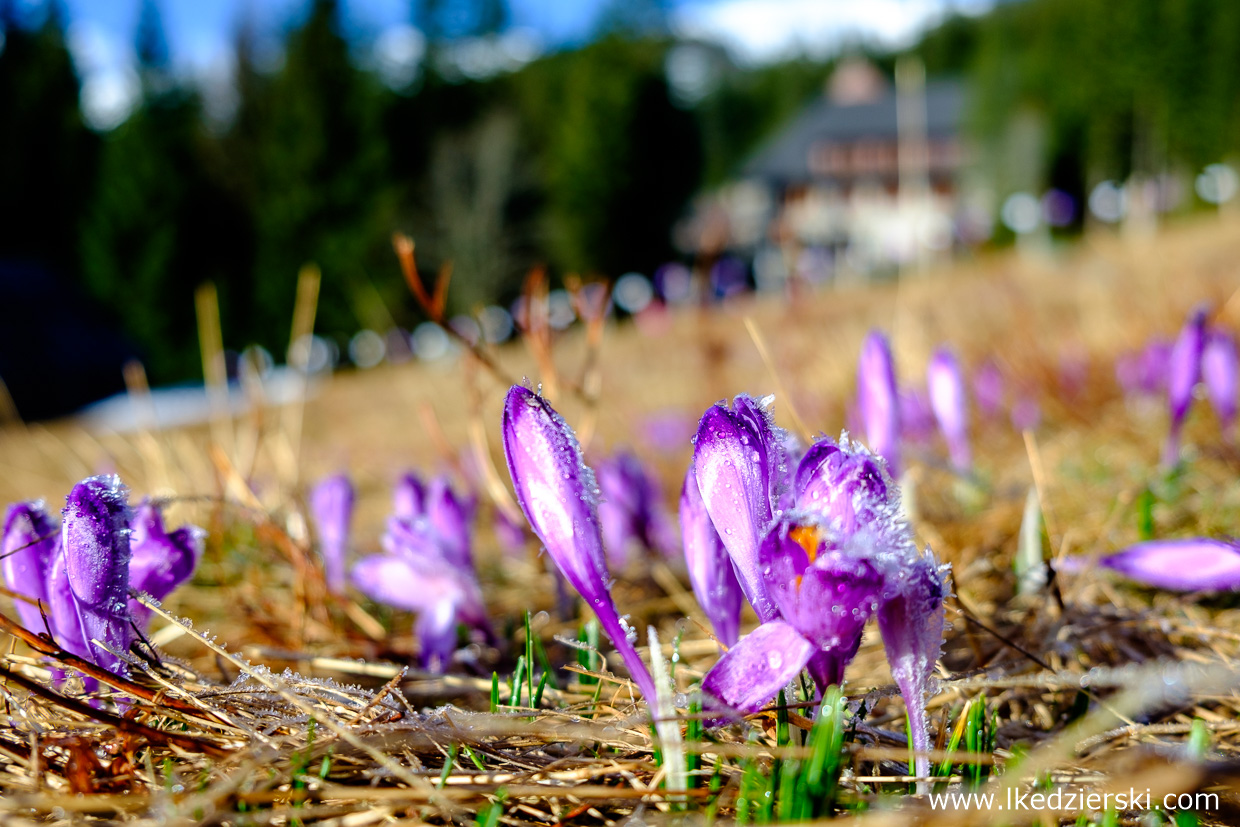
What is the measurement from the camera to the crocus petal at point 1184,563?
3.51ft

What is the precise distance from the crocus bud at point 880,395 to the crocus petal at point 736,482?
0.60 meters

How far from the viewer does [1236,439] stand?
224cm

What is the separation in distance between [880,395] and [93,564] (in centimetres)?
105

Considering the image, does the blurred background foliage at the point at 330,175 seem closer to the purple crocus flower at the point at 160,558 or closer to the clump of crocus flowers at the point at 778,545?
the purple crocus flower at the point at 160,558

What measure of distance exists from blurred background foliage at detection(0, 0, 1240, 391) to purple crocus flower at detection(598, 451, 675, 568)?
38.6ft

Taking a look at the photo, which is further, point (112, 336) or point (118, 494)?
point (112, 336)

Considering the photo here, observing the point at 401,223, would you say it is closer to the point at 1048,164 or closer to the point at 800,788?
the point at 800,788

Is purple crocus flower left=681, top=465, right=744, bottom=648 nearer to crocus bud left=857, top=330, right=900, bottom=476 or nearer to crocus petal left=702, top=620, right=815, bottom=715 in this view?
crocus petal left=702, top=620, right=815, bottom=715

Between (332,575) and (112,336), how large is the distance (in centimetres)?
1738

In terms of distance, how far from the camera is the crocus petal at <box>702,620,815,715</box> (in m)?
0.73

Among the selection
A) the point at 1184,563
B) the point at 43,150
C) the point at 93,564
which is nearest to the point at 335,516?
the point at 93,564

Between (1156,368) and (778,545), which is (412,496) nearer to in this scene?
(778,545)

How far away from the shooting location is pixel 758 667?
2.43 feet

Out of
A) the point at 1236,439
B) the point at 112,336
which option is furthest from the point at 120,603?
the point at 112,336
